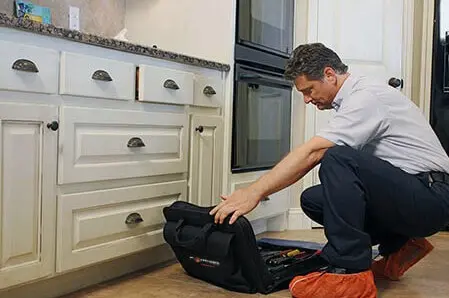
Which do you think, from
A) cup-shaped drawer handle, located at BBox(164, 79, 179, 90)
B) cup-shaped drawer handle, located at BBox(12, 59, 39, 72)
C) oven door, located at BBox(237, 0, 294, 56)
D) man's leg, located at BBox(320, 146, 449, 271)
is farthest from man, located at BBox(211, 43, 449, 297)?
oven door, located at BBox(237, 0, 294, 56)

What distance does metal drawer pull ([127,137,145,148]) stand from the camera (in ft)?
7.19

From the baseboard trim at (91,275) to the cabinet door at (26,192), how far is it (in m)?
0.11

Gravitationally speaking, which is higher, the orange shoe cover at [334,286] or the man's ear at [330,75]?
the man's ear at [330,75]

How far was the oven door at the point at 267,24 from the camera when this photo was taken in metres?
2.98

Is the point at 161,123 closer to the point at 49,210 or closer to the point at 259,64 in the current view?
the point at 49,210

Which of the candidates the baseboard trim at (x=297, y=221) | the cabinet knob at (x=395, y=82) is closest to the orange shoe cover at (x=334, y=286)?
the baseboard trim at (x=297, y=221)

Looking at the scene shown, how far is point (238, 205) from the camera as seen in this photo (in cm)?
199

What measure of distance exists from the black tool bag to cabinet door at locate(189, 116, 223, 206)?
1.05 ft

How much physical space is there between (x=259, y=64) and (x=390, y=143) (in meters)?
1.23

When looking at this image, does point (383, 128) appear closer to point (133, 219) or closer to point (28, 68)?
point (133, 219)

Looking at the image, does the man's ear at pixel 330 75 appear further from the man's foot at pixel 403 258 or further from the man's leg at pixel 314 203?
the man's foot at pixel 403 258

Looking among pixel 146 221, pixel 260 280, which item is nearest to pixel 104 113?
pixel 146 221

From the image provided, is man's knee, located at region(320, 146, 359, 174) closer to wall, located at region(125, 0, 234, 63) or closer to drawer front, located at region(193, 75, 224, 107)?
drawer front, located at region(193, 75, 224, 107)

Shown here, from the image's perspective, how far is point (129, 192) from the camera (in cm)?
222
